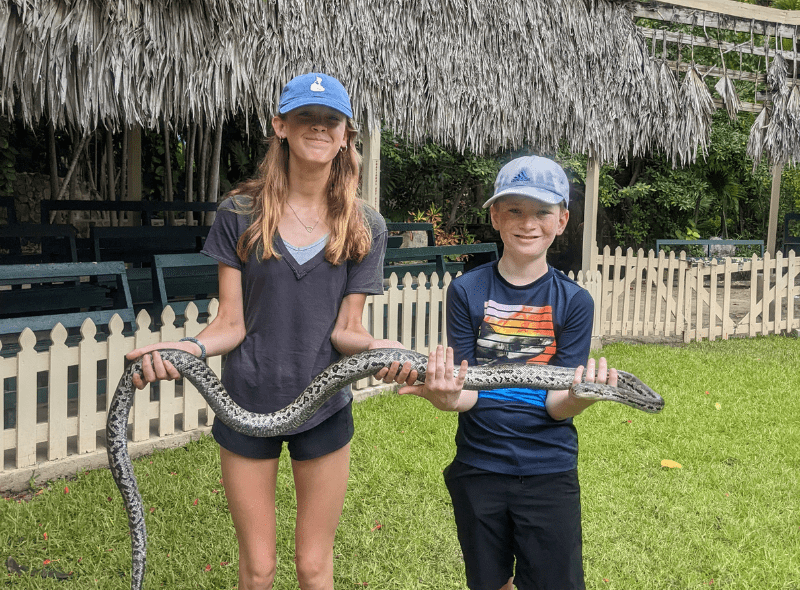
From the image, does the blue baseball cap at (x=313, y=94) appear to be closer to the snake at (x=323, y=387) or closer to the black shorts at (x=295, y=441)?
the snake at (x=323, y=387)

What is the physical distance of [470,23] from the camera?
8.30 m

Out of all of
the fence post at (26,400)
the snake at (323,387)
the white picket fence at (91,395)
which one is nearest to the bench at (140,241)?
the white picket fence at (91,395)

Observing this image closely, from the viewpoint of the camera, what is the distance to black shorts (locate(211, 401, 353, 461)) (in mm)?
2389

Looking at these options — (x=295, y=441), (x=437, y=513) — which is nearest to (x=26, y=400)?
(x=437, y=513)

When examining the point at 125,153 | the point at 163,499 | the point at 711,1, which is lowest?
the point at 163,499

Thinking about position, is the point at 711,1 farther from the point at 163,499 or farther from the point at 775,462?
the point at 163,499

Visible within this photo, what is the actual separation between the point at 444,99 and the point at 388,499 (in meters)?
5.00

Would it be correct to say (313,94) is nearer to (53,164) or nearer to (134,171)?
(134,171)

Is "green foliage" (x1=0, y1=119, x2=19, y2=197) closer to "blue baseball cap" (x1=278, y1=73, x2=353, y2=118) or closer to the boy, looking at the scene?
"blue baseball cap" (x1=278, y1=73, x2=353, y2=118)

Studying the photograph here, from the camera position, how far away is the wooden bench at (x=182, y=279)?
6102 millimetres

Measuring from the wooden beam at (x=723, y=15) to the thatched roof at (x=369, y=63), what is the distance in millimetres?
615

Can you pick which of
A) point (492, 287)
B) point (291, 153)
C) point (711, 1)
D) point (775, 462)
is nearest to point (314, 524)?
point (492, 287)

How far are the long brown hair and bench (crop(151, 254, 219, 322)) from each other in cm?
352

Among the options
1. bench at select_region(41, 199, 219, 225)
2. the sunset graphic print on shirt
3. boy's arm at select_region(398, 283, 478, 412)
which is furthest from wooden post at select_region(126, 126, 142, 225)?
the sunset graphic print on shirt
